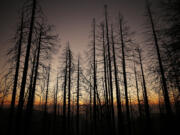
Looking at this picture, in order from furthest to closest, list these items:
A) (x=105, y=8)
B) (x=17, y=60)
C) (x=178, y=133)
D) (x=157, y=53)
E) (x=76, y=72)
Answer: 1. (x=76, y=72)
2. (x=105, y=8)
3. (x=157, y=53)
4. (x=17, y=60)
5. (x=178, y=133)

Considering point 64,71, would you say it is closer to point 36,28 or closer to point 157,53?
point 36,28

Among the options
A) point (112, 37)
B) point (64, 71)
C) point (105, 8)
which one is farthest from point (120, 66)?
point (64, 71)

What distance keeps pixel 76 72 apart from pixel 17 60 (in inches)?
381

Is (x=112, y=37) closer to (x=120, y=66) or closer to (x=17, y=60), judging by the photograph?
(x=120, y=66)

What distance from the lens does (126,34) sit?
38.3 ft

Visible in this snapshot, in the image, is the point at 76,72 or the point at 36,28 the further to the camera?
the point at 76,72

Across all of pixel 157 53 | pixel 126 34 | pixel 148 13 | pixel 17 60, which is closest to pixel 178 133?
pixel 157 53

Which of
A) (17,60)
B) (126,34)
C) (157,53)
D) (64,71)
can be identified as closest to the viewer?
(17,60)

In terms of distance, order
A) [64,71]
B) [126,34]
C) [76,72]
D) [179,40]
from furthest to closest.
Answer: [76,72]
[64,71]
[126,34]
[179,40]

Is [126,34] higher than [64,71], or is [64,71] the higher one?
[126,34]

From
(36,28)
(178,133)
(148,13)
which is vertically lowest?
(178,133)

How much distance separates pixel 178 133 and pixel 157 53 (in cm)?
829

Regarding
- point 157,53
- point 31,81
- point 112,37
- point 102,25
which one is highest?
point 102,25

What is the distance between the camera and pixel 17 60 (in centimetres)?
958
